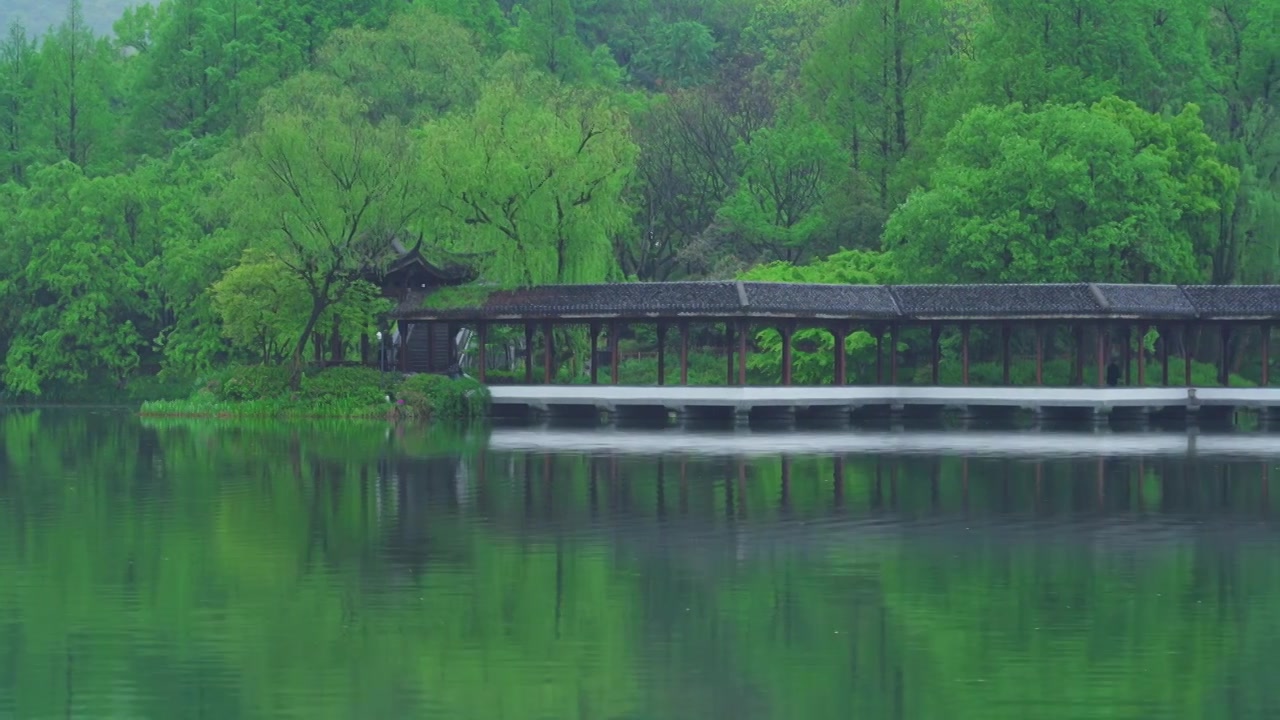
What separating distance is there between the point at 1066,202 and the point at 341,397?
24.1 m

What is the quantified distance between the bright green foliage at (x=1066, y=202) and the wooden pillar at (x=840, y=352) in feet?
16.6

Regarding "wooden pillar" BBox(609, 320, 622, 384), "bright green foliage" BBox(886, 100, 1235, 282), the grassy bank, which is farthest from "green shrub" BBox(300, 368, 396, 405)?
"bright green foliage" BBox(886, 100, 1235, 282)

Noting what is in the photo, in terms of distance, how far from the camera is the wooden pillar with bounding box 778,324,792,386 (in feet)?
196

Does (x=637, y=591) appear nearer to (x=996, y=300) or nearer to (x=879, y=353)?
(x=996, y=300)

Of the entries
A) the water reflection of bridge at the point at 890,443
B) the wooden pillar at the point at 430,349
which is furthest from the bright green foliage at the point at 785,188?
the water reflection of bridge at the point at 890,443

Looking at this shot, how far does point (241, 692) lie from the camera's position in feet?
54.5

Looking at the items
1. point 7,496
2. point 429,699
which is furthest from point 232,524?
point 429,699

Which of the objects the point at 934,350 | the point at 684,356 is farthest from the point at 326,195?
the point at 934,350

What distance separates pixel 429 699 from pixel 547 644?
266cm

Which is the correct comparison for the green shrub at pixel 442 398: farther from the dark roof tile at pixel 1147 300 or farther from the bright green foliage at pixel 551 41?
the bright green foliage at pixel 551 41

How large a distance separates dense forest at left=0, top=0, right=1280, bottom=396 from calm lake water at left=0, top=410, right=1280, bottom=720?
22514mm

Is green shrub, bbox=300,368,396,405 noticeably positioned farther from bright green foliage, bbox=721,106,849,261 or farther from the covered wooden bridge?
bright green foliage, bbox=721,106,849,261

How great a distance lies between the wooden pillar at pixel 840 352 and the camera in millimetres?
61344

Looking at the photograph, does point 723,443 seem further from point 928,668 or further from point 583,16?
point 583,16
